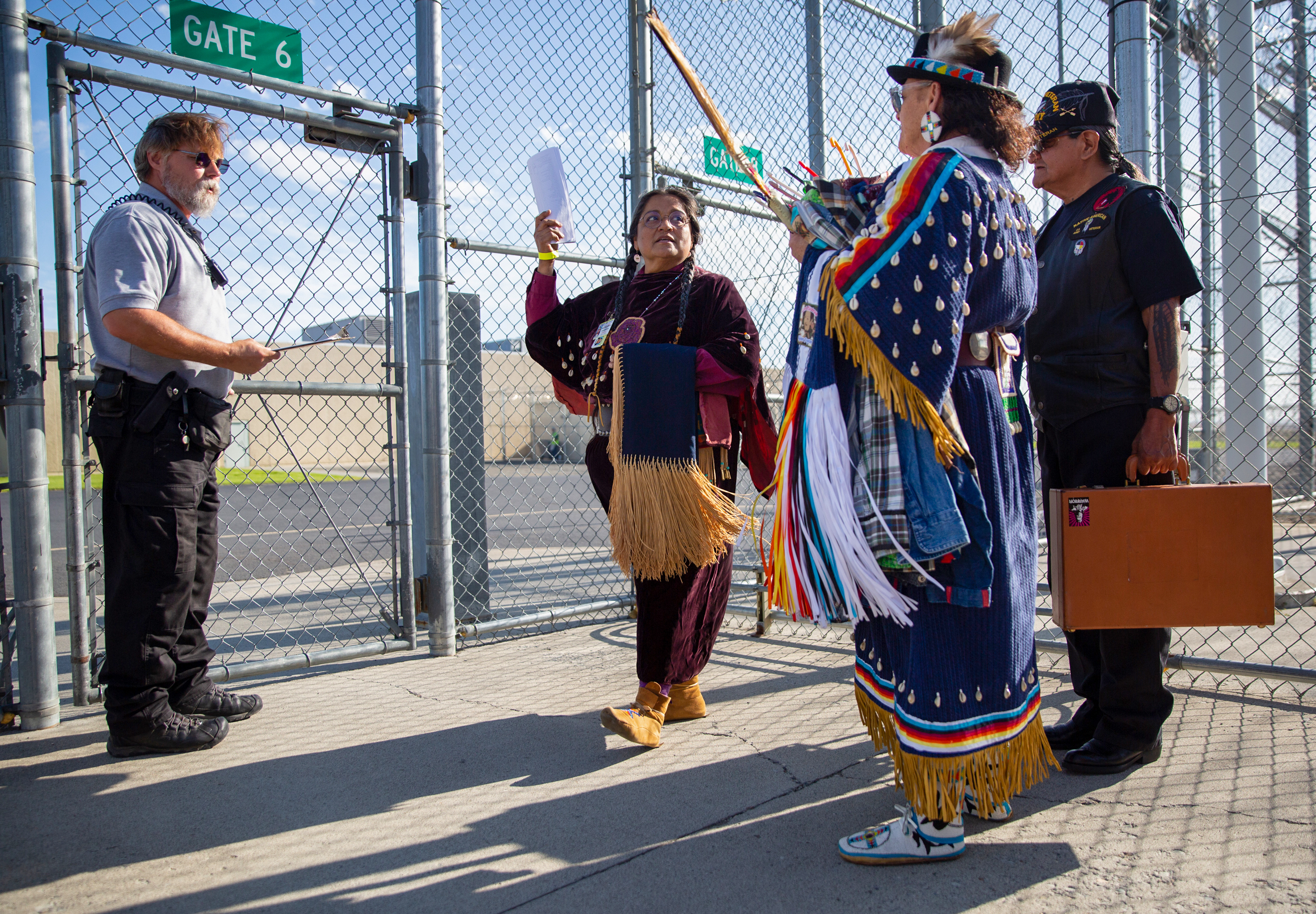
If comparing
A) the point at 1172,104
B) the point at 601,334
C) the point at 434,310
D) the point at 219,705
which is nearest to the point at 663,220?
the point at 601,334

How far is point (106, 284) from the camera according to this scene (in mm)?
2631

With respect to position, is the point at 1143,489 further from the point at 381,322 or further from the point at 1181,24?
the point at 1181,24

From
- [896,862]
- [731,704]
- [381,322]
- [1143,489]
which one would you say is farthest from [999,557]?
[381,322]

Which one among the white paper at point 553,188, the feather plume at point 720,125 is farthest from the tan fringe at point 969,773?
the white paper at point 553,188

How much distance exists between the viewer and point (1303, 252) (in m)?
7.08

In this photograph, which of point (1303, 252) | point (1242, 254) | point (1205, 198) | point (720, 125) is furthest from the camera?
point (1242, 254)

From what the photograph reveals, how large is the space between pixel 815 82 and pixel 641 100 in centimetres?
102

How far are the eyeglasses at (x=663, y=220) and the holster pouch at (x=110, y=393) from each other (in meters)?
1.82

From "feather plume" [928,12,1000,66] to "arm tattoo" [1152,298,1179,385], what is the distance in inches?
38.5

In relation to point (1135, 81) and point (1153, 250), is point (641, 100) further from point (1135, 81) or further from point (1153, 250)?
point (1153, 250)

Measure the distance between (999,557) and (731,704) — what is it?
1.58 meters

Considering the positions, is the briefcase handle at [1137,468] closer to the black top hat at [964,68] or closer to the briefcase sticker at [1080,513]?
the briefcase sticker at [1080,513]

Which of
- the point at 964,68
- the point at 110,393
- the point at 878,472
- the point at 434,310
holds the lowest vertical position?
the point at 878,472

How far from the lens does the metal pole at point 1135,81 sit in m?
3.35
